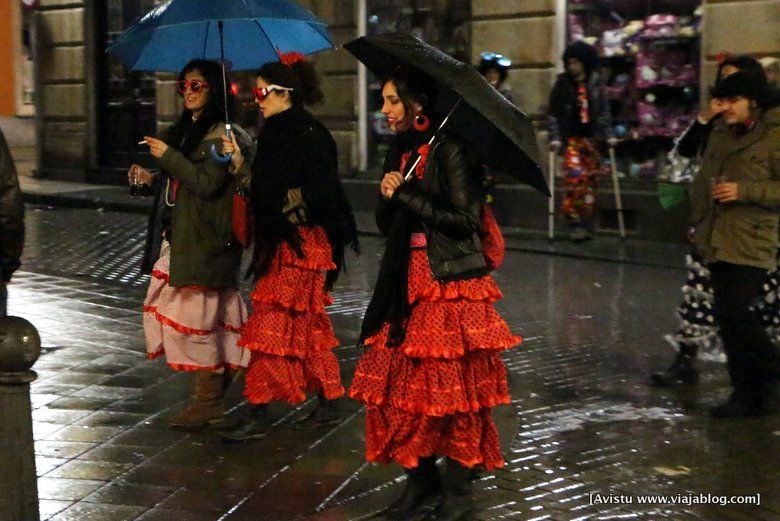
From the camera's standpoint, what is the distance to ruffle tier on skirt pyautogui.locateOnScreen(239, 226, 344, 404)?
600 cm

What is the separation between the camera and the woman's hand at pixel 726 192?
20.4ft

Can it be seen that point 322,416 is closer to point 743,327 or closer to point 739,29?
point 743,327

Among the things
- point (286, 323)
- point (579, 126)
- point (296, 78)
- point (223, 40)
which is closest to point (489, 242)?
point (286, 323)

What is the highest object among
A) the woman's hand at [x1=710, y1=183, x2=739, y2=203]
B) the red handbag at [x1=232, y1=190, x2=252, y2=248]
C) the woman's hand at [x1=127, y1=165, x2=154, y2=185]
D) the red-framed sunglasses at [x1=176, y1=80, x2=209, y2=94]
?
the red-framed sunglasses at [x1=176, y1=80, x2=209, y2=94]

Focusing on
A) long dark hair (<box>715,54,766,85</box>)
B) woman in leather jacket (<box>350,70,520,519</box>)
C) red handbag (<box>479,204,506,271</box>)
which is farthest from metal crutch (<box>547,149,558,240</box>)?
woman in leather jacket (<box>350,70,520,519</box>)

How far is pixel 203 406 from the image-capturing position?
621cm

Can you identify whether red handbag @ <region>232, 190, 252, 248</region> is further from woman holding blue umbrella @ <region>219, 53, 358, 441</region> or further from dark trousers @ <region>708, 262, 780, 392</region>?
dark trousers @ <region>708, 262, 780, 392</region>

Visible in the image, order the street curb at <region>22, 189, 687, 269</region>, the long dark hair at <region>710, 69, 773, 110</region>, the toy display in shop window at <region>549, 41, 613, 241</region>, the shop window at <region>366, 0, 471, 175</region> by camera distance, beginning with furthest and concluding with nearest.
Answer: the shop window at <region>366, 0, 471, 175</region>
the toy display in shop window at <region>549, 41, 613, 241</region>
the street curb at <region>22, 189, 687, 269</region>
the long dark hair at <region>710, 69, 773, 110</region>

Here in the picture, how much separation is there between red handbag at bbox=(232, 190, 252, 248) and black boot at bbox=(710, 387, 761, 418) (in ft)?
8.20

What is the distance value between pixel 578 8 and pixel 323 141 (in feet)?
28.8

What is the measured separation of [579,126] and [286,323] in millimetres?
7755

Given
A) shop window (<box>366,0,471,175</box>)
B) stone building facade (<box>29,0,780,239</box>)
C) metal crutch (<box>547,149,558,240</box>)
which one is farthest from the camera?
shop window (<box>366,0,471,175</box>)

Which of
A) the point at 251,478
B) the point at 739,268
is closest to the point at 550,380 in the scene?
the point at 739,268

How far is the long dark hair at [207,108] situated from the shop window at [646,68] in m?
8.17
